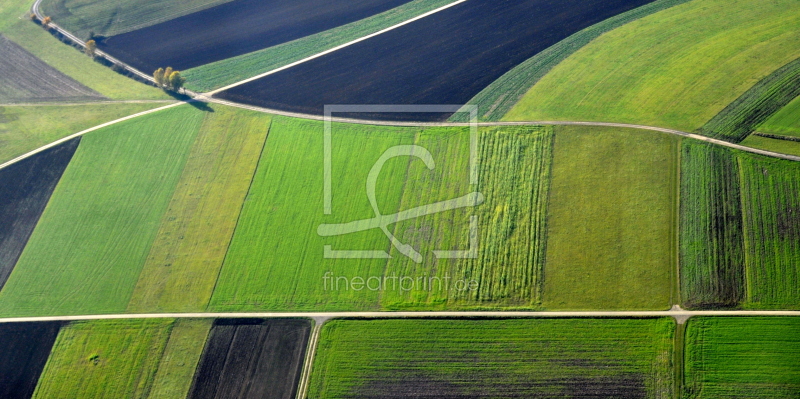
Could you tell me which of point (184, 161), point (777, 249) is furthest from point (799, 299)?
point (184, 161)

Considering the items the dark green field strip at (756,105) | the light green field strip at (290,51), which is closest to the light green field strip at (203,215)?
the light green field strip at (290,51)

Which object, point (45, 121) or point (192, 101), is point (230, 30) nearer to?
point (192, 101)

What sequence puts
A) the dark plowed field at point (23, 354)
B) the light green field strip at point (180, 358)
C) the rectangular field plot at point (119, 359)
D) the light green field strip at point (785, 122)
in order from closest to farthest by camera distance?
the light green field strip at point (180, 358)
the rectangular field plot at point (119, 359)
the dark plowed field at point (23, 354)
the light green field strip at point (785, 122)

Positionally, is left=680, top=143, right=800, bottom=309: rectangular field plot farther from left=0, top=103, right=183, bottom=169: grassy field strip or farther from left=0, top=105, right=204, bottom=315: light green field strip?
left=0, top=103, right=183, bottom=169: grassy field strip

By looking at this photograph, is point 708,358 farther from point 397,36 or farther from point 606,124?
point 397,36

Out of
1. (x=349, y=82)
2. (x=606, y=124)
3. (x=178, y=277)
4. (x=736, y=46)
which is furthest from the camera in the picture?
(x=349, y=82)

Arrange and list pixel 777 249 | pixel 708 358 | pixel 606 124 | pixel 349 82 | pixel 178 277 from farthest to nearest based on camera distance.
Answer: pixel 349 82
pixel 606 124
pixel 178 277
pixel 777 249
pixel 708 358

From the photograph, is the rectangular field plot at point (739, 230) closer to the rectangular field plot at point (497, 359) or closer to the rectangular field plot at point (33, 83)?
the rectangular field plot at point (497, 359)
